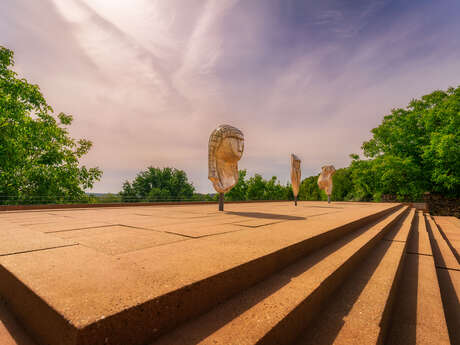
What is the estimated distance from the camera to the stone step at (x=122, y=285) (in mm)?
1004

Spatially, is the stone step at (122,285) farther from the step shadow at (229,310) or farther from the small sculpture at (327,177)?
the small sculpture at (327,177)

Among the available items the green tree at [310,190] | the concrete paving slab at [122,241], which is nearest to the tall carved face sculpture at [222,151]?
the concrete paving slab at [122,241]

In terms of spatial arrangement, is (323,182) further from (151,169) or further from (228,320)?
(151,169)

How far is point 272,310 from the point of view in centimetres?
146

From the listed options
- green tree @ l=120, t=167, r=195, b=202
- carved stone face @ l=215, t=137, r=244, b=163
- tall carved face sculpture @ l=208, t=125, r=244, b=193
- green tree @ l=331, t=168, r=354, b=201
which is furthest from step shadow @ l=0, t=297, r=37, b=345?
green tree @ l=331, t=168, r=354, b=201

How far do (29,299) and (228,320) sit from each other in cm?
109

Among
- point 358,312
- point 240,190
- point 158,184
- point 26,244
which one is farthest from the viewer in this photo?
point 158,184

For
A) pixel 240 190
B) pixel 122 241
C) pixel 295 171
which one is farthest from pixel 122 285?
pixel 240 190

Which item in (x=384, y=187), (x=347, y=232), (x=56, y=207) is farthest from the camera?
(x=384, y=187)

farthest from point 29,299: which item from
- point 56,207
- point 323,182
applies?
point 323,182

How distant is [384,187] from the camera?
2194cm

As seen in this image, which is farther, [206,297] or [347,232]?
[347,232]

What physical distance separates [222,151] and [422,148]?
793 inches

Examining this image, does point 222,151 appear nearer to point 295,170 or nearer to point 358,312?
point 358,312
